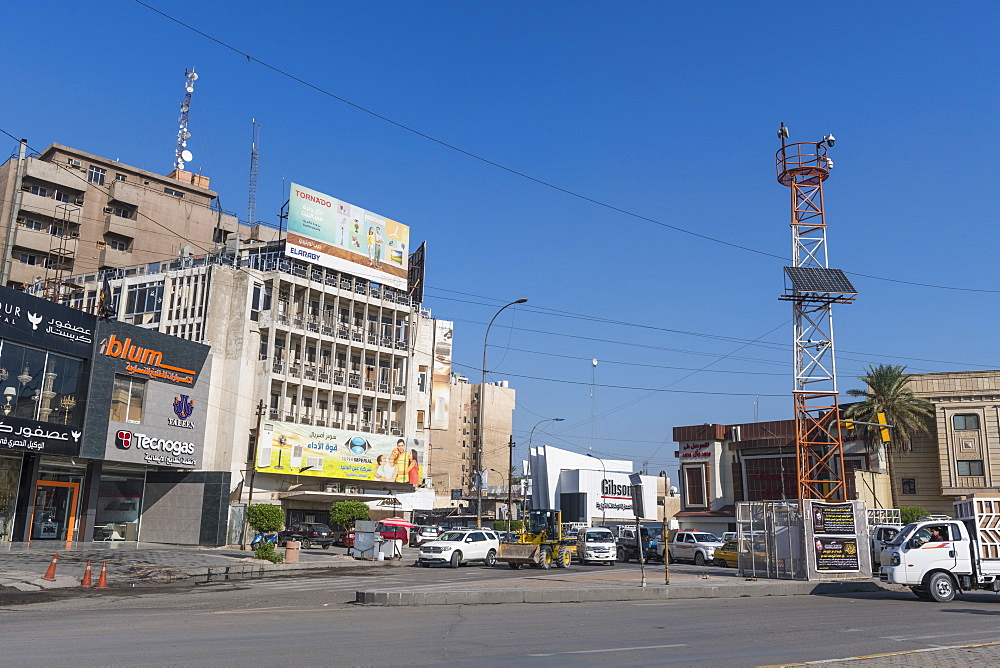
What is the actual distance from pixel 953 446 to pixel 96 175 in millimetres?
74358

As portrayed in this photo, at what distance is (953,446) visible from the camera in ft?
182

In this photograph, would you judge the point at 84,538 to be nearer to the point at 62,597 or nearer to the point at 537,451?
the point at 62,597

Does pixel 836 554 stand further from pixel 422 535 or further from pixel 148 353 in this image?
pixel 148 353

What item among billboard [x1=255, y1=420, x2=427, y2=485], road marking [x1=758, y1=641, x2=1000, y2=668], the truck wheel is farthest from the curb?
billboard [x1=255, y1=420, x2=427, y2=485]

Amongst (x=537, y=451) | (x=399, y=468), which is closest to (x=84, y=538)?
(x=399, y=468)

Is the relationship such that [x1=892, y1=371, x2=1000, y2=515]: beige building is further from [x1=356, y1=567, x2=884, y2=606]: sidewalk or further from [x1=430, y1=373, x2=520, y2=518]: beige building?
[x1=430, y1=373, x2=520, y2=518]: beige building

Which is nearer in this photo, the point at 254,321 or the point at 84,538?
the point at 84,538

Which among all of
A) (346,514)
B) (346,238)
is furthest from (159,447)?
(346,238)

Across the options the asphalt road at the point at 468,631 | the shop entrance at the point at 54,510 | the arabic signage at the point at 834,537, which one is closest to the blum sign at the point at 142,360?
the shop entrance at the point at 54,510

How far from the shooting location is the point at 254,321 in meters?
54.2

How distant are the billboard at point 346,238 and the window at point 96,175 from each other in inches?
1095

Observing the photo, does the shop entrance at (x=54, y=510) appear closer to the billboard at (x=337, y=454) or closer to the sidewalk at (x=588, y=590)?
the billboard at (x=337, y=454)

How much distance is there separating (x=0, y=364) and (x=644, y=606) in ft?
101

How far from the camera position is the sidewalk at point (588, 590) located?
18703 mm
